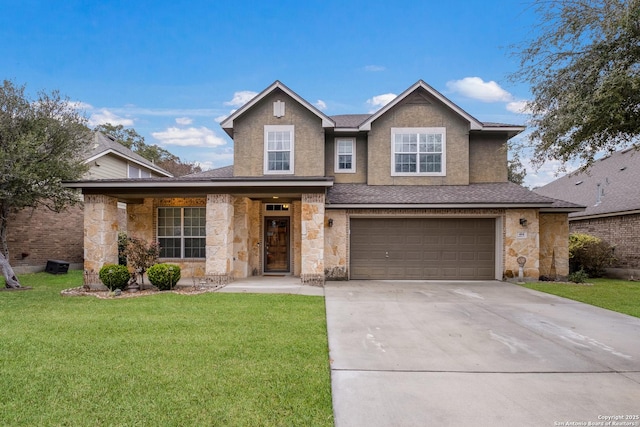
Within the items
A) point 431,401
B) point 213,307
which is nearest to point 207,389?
point 431,401

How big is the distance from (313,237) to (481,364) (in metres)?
7.39

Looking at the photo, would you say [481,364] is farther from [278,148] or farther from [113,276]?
[278,148]

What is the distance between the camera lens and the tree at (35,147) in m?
11.1

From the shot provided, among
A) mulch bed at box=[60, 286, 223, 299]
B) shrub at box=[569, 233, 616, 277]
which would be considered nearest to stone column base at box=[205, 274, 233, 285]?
mulch bed at box=[60, 286, 223, 299]

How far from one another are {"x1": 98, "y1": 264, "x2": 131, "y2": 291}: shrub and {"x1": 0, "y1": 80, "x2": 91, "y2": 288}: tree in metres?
3.37

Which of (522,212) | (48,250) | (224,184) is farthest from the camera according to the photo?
(48,250)

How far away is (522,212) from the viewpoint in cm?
1284

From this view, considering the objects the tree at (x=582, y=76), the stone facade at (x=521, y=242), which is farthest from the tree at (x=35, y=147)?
the stone facade at (x=521, y=242)

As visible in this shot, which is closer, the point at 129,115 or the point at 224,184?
the point at 224,184

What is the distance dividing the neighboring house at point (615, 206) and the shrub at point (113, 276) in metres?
15.4

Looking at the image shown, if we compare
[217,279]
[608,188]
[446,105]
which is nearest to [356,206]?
[217,279]

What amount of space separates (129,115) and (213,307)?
34048 millimetres

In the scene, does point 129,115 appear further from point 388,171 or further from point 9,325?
point 9,325

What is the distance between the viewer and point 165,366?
15.0 feet
